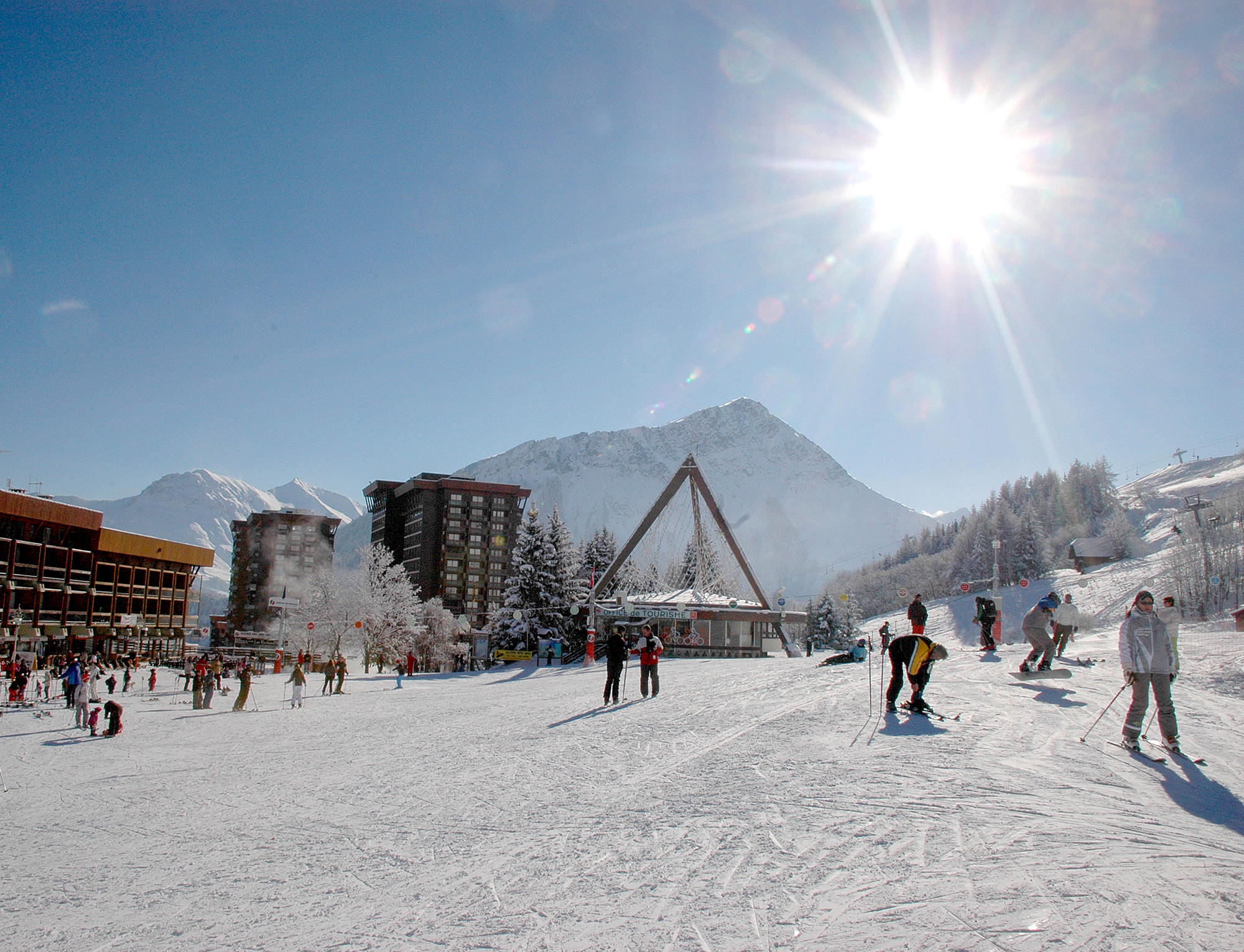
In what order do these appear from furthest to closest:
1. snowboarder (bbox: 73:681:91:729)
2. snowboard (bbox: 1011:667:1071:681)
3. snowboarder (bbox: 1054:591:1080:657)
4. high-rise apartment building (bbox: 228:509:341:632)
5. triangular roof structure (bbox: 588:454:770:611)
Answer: high-rise apartment building (bbox: 228:509:341:632) → triangular roof structure (bbox: 588:454:770:611) → snowboarder (bbox: 1054:591:1080:657) → snowboarder (bbox: 73:681:91:729) → snowboard (bbox: 1011:667:1071:681)

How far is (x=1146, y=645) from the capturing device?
26.7 feet

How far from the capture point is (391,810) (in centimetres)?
738

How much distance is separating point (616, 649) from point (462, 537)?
115249mm

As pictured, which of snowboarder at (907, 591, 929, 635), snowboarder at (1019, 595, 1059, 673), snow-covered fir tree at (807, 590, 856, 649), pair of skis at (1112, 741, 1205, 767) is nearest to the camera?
pair of skis at (1112, 741, 1205, 767)

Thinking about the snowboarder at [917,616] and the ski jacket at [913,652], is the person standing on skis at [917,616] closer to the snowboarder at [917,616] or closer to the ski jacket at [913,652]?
the snowboarder at [917,616]

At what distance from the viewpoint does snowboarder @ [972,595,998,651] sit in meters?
20.8

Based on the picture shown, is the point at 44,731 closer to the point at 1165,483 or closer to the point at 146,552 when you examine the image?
the point at 146,552

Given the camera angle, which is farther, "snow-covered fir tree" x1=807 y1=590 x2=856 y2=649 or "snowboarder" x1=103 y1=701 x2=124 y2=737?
"snow-covered fir tree" x1=807 y1=590 x2=856 y2=649

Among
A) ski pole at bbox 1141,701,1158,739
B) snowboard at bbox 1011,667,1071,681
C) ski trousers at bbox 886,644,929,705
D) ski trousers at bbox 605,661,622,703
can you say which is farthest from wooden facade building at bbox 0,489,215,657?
ski pole at bbox 1141,701,1158,739

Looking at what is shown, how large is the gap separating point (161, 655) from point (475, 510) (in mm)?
64219

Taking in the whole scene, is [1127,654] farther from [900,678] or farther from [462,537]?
[462,537]

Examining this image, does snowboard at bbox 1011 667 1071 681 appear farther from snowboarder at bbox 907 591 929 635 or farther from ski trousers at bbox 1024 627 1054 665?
snowboarder at bbox 907 591 929 635

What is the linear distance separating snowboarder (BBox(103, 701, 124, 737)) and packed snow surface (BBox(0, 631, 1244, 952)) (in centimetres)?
236

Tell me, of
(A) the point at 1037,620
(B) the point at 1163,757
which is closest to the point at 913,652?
(B) the point at 1163,757
